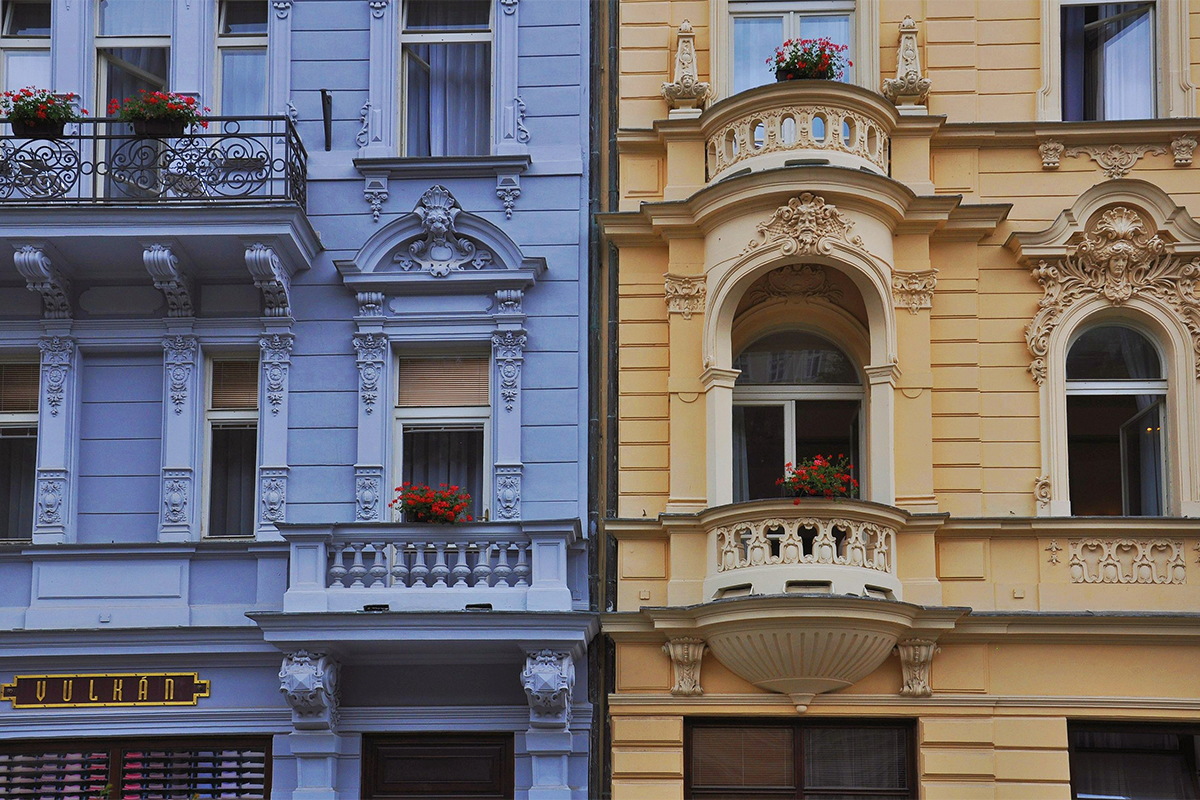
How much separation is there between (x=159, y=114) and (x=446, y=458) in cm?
439

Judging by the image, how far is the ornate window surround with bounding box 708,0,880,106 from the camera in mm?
15312

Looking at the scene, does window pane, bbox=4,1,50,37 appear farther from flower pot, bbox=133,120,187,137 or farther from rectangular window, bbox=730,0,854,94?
rectangular window, bbox=730,0,854,94

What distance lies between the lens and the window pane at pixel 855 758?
1388 centimetres

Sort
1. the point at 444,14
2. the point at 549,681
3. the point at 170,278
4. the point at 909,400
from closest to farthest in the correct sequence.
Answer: the point at 549,681
the point at 909,400
the point at 170,278
the point at 444,14

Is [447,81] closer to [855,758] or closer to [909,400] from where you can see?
[909,400]

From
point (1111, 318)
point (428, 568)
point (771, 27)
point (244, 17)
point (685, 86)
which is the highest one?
point (244, 17)

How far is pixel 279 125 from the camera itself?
1535cm

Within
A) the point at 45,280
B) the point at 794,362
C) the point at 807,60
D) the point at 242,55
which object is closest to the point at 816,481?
the point at 794,362

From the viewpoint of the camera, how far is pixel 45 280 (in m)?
14.6

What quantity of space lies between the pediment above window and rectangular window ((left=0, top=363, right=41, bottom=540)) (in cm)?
342

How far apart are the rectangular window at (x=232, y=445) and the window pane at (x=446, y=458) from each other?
1540 mm

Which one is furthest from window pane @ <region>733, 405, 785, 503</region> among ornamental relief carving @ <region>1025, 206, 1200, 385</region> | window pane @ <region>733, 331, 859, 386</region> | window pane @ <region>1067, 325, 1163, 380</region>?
window pane @ <region>1067, 325, 1163, 380</region>

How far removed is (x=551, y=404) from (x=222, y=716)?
4.28 meters

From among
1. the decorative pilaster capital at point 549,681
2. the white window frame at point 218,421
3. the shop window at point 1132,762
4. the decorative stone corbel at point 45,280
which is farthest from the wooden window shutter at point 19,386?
the shop window at point 1132,762
